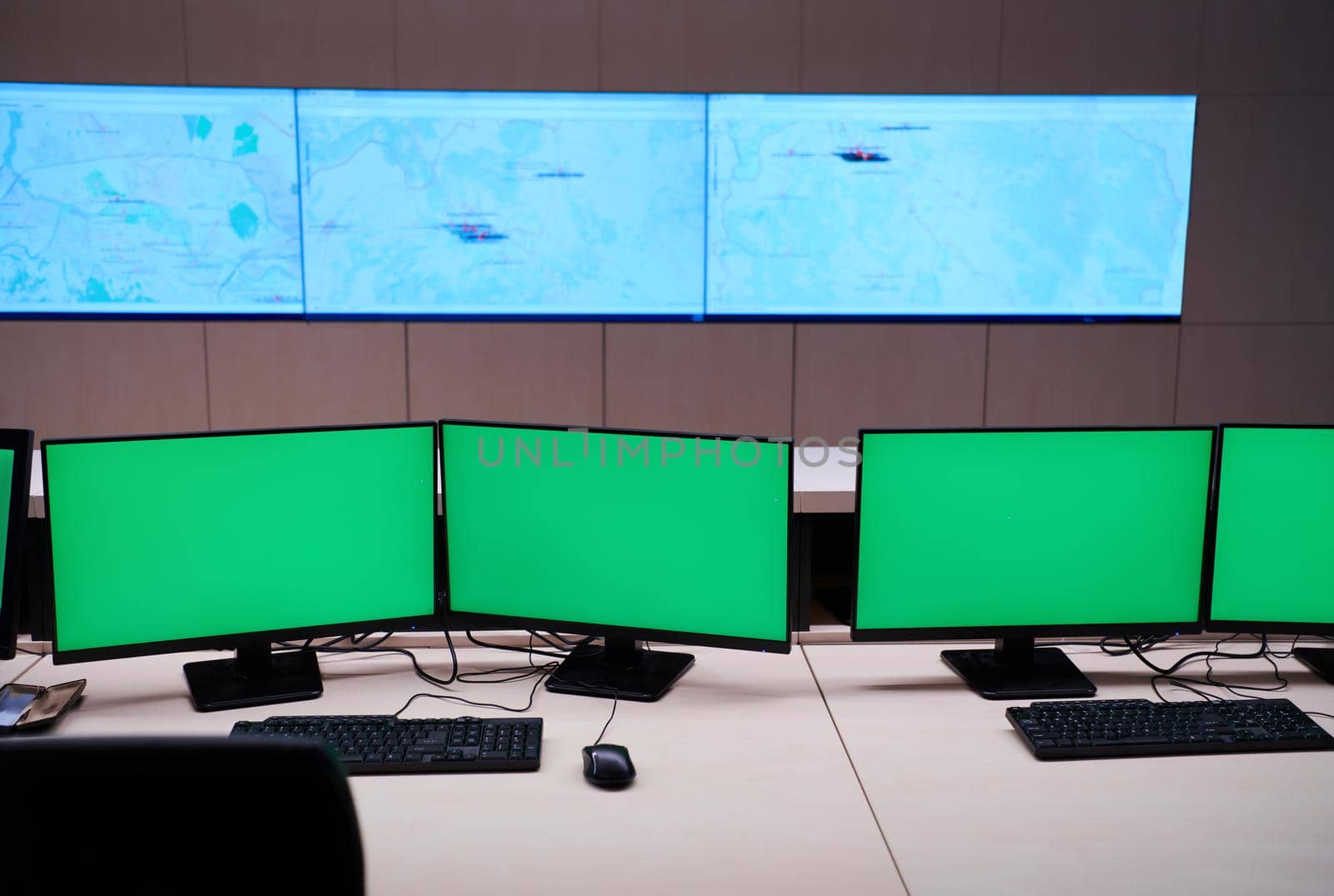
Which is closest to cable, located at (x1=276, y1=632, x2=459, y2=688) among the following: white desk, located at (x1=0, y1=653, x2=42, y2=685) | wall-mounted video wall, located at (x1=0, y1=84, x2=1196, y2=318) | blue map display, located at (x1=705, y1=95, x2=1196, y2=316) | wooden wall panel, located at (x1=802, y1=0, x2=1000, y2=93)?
white desk, located at (x1=0, y1=653, x2=42, y2=685)

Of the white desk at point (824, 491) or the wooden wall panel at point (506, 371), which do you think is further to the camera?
the wooden wall panel at point (506, 371)

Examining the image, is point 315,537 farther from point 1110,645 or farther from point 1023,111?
point 1023,111

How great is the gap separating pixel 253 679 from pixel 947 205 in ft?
9.38

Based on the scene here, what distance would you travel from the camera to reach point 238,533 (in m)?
1.65

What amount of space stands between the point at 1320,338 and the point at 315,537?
3.66 metres

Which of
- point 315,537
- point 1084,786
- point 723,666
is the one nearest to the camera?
point 1084,786

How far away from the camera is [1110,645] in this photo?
1936mm

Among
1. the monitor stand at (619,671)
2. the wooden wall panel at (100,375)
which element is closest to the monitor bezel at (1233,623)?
the monitor stand at (619,671)

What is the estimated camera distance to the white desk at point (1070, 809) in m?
1.20

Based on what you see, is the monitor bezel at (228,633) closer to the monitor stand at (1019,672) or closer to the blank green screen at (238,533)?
the blank green screen at (238,533)

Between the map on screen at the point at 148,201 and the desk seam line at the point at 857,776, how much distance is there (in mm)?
2531

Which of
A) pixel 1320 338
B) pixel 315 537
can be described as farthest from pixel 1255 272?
pixel 315 537

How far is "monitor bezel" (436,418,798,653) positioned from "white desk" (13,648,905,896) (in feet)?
0.32

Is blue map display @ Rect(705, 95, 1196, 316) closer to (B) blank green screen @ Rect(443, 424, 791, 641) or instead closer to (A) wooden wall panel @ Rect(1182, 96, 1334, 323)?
(A) wooden wall panel @ Rect(1182, 96, 1334, 323)
